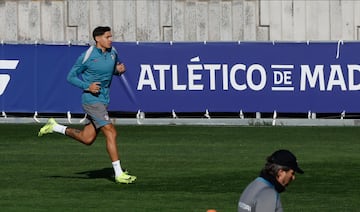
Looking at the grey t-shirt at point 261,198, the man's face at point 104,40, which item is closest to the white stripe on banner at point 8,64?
the man's face at point 104,40

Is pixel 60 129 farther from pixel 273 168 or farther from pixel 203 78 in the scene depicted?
pixel 203 78

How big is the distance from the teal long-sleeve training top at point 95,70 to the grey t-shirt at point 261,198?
844 centimetres

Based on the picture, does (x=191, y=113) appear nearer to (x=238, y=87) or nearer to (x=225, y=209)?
(x=238, y=87)

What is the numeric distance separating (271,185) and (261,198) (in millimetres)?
159

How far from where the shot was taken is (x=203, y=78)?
2839cm

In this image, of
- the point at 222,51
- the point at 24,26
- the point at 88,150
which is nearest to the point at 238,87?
the point at 222,51

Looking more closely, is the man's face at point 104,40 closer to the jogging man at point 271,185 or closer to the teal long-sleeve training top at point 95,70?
the teal long-sleeve training top at point 95,70

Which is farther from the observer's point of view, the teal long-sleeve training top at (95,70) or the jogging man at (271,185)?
the teal long-sleeve training top at (95,70)

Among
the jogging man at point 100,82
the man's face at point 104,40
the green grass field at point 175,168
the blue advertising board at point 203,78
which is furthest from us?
the blue advertising board at point 203,78

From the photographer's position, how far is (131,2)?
34406 mm

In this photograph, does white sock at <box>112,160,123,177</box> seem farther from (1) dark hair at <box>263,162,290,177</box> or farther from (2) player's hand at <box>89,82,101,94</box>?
(1) dark hair at <box>263,162,290,177</box>

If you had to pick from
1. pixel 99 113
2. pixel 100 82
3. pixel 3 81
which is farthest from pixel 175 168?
pixel 3 81

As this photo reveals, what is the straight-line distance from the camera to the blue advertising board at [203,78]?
2792 centimetres

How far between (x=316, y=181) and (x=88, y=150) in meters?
5.98
